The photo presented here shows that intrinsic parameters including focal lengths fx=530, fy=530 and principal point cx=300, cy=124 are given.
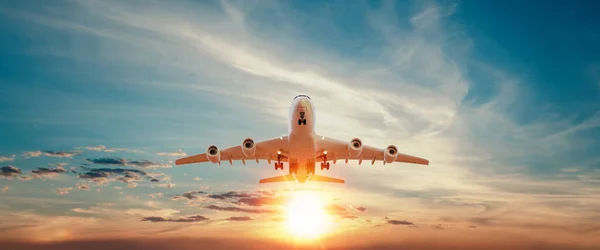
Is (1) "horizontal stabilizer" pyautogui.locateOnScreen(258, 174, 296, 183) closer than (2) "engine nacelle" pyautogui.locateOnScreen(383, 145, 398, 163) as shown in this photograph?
No

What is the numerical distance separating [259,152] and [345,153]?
8.54 meters

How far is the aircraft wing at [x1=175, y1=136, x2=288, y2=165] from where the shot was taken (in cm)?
5022

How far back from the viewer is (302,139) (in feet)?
148

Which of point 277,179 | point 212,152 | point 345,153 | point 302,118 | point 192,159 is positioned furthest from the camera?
point 192,159

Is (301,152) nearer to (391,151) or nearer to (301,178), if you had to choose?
(301,178)

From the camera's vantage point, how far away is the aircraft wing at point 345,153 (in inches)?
2020

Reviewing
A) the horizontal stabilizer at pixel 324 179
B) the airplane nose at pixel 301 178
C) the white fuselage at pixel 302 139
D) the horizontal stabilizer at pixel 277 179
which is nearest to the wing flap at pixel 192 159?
the horizontal stabilizer at pixel 277 179

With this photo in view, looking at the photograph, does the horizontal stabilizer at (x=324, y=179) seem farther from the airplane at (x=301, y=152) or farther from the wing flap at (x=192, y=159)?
the wing flap at (x=192, y=159)

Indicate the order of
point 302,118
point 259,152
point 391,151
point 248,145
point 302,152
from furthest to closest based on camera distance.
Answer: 1. point 259,152
2. point 391,151
3. point 248,145
4. point 302,152
5. point 302,118

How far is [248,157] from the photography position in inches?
2090

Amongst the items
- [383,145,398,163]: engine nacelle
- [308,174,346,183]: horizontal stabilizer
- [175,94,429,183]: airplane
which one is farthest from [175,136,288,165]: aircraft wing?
[383,145,398,163]: engine nacelle

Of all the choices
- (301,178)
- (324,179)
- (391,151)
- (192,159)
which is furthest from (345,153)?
(192,159)

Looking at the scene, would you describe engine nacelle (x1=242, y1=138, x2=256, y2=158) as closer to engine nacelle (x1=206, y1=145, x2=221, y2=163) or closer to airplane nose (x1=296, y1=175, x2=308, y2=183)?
engine nacelle (x1=206, y1=145, x2=221, y2=163)

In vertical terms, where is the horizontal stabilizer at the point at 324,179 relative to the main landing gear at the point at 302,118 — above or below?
below
